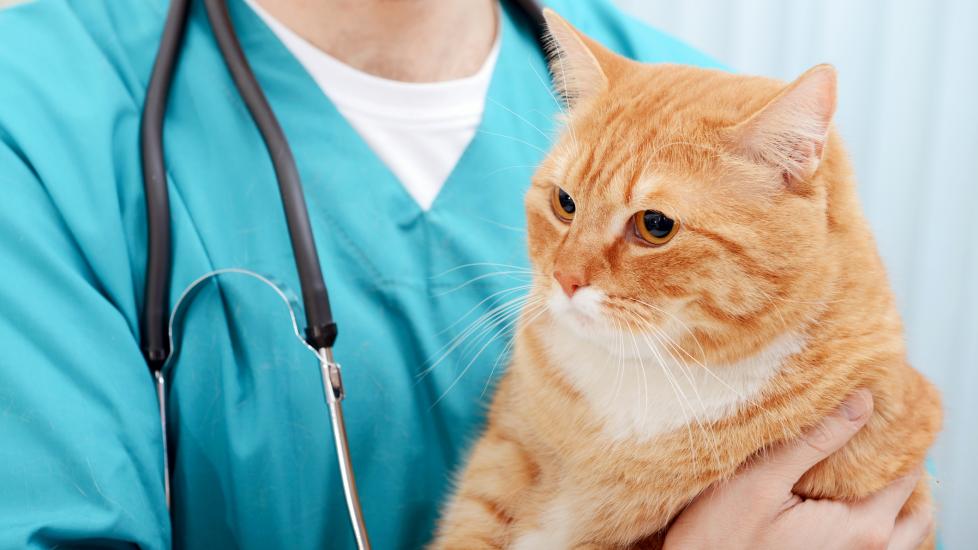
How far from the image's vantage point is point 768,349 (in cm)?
91

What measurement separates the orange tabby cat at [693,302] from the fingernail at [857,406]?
1 centimetres

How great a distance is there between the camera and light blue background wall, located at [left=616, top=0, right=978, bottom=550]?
1877 mm

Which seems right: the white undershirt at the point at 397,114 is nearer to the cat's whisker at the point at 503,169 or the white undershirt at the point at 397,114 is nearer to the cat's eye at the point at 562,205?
the cat's whisker at the point at 503,169

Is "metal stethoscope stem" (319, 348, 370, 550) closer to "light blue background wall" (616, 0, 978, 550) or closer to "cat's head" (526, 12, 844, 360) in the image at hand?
"cat's head" (526, 12, 844, 360)

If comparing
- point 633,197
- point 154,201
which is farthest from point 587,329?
point 154,201

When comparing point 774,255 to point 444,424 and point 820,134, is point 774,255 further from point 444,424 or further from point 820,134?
point 444,424

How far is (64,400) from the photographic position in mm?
920

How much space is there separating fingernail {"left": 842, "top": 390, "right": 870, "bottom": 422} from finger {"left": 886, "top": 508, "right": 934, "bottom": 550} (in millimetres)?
209

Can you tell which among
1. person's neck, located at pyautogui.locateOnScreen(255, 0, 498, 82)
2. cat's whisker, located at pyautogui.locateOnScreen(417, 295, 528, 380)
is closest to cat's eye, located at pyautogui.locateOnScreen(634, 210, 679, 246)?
cat's whisker, located at pyautogui.locateOnScreen(417, 295, 528, 380)

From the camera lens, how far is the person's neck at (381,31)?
4.12ft

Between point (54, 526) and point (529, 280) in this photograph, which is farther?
point (529, 280)

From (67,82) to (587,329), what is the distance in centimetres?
78

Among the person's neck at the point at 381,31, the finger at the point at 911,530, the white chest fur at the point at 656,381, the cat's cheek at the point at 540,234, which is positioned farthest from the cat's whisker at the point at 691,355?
the person's neck at the point at 381,31

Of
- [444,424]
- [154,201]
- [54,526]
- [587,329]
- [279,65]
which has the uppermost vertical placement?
[279,65]
